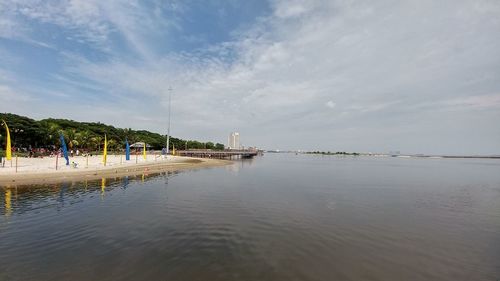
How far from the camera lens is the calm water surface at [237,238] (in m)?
10.6

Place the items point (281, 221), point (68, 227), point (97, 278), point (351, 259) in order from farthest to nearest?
point (281, 221) < point (68, 227) < point (351, 259) < point (97, 278)

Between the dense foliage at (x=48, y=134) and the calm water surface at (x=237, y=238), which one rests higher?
the dense foliage at (x=48, y=134)

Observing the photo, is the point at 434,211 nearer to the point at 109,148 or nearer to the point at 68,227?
the point at 68,227

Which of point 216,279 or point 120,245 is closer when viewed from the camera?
point 216,279

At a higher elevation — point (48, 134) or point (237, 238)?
point (48, 134)

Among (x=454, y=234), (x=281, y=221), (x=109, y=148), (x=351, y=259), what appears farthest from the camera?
(x=109, y=148)

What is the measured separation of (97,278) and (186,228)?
21.9 feet

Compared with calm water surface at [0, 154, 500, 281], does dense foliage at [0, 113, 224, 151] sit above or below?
above

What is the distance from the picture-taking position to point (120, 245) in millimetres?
12852

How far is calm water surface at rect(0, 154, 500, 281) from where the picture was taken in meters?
10.6

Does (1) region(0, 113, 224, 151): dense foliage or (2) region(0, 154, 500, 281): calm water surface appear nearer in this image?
(2) region(0, 154, 500, 281): calm water surface

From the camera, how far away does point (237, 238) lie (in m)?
14.5

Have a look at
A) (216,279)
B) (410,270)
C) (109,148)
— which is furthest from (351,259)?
(109,148)

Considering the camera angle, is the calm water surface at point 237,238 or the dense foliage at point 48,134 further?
the dense foliage at point 48,134
